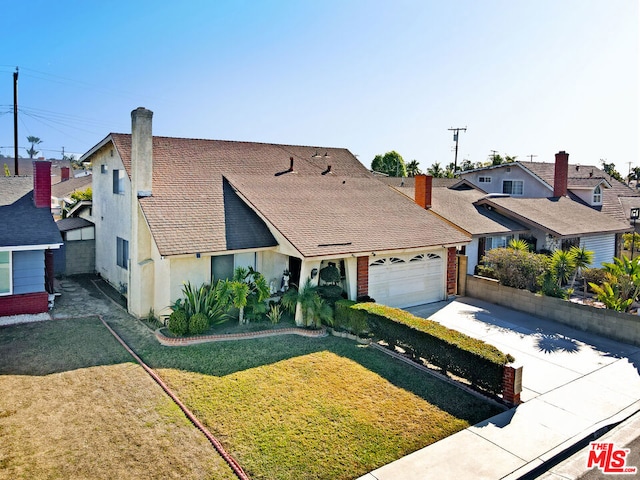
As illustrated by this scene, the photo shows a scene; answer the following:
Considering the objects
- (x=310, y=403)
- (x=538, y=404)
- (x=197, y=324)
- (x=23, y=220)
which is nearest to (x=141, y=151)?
(x=23, y=220)

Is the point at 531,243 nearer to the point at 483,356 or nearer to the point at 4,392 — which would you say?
the point at 483,356

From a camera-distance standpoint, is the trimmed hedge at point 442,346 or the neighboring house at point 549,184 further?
the neighboring house at point 549,184

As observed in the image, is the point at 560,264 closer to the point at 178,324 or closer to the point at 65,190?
the point at 178,324

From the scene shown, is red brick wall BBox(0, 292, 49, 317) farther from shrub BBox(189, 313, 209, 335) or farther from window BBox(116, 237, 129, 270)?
shrub BBox(189, 313, 209, 335)

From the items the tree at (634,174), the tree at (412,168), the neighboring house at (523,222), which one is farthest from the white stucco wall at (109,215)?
the tree at (634,174)

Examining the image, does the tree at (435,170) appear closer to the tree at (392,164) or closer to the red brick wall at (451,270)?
the tree at (392,164)

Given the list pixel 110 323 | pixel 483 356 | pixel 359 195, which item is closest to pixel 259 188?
pixel 359 195
